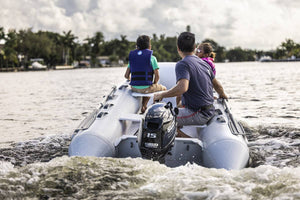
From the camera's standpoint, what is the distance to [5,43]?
56469 millimetres

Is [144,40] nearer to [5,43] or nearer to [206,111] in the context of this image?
[206,111]

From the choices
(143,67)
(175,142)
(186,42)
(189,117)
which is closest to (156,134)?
(175,142)

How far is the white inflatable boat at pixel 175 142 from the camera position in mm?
3551

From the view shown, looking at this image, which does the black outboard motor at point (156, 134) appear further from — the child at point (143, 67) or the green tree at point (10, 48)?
the green tree at point (10, 48)

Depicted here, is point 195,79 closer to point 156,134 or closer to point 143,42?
point 156,134

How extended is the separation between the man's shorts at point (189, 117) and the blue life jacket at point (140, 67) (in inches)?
57.9

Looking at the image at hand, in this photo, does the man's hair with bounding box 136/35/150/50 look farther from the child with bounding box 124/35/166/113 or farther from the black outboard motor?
the black outboard motor

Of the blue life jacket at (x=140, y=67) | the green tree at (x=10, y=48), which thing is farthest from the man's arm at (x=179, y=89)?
the green tree at (x=10, y=48)

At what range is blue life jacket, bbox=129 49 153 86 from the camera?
5195 millimetres

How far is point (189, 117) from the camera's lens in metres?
3.90

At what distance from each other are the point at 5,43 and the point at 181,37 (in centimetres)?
5783

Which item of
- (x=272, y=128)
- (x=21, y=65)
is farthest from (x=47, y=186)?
(x=21, y=65)

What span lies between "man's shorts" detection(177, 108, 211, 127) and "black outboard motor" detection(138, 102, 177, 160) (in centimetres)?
47

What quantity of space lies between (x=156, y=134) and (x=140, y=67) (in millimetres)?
2118
